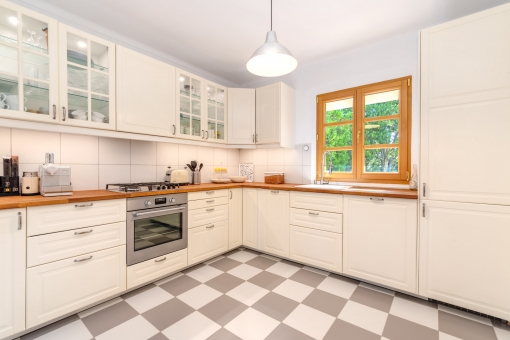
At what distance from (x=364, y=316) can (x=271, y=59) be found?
2.05 meters

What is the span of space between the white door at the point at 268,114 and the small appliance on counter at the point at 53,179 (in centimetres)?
218

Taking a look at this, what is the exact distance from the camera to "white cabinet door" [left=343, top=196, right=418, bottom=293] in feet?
6.22

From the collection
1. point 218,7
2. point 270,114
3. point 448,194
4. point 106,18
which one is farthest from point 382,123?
point 106,18

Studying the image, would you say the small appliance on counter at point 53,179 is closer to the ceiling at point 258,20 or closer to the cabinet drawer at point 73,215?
the cabinet drawer at point 73,215

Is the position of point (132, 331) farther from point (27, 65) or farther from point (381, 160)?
point (381, 160)

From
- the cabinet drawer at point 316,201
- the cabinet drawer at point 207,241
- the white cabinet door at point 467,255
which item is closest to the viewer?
the white cabinet door at point 467,255

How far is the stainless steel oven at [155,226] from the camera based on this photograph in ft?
6.44

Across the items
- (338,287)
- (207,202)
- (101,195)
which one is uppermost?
(101,195)

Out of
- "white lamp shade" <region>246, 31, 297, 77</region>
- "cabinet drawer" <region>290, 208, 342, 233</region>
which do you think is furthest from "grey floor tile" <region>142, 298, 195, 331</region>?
"white lamp shade" <region>246, 31, 297, 77</region>

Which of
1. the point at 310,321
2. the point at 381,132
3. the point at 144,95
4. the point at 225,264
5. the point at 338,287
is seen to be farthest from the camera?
the point at 381,132

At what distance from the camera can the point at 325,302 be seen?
186 centimetres

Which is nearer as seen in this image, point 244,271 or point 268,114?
point 244,271

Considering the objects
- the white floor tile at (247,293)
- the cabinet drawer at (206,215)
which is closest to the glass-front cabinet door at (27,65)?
the cabinet drawer at (206,215)

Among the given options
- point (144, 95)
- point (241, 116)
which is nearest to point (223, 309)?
point (144, 95)
